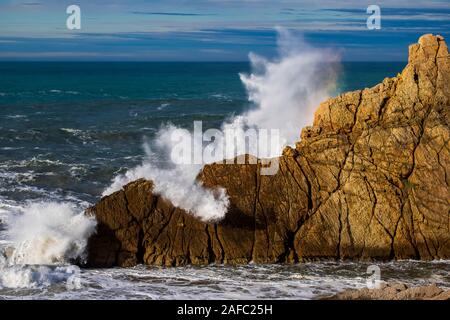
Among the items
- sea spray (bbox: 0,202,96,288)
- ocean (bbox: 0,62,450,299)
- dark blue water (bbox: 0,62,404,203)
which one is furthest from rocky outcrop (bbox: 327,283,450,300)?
dark blue water (bbox: 0,62,404,203)

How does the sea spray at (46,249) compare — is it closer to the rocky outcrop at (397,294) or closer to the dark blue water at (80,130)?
the rocky outcrop at (397,294)

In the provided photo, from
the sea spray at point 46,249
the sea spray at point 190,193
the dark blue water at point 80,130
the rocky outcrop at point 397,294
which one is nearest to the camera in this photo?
the rocky outcrop at point 397,294

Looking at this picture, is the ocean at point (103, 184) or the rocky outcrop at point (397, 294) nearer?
the rocky outcrop at point (397, 294)

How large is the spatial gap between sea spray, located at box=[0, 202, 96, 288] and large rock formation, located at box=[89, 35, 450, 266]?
439 millimetres

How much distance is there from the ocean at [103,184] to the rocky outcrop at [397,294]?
1866 mm

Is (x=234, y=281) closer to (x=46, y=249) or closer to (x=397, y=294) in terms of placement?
(x=397, y=294)

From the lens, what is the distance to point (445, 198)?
18828mm

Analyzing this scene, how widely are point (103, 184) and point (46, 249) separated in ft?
35.7

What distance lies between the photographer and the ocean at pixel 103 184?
1642 centimetres

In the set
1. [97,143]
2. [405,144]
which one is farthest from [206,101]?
[405,144]

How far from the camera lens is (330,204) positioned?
18.9 metres

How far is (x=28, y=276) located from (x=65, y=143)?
74.4ft

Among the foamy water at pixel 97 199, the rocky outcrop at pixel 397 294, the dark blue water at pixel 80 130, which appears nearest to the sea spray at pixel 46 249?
the foamy water at pixel 97 199

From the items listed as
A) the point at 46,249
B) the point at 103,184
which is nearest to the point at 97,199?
the point at 103,184
